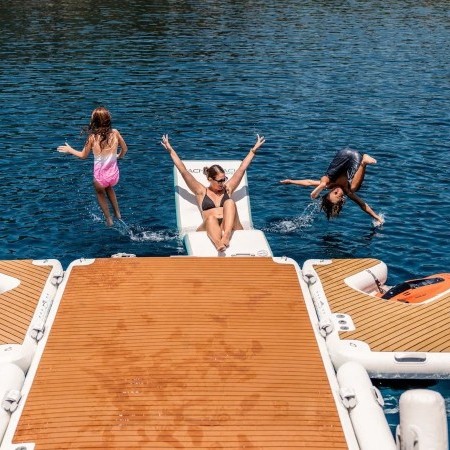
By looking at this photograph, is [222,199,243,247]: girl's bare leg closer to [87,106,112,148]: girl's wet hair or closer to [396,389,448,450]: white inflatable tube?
[87,106,112,148]: girl's wet hair

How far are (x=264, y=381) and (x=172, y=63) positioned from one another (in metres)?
24.8

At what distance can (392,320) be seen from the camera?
10414mm

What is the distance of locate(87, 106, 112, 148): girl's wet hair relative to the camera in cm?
1375

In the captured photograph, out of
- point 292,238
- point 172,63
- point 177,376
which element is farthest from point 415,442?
point 172,63

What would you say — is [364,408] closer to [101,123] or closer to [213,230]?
[213,230]

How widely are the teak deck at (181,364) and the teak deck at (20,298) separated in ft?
1.49

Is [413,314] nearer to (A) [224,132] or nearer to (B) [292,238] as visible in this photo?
(B) [292,238]

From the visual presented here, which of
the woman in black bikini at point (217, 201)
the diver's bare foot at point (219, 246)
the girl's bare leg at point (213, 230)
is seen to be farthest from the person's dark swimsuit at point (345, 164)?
the diver's bare foot at point (219, 246)

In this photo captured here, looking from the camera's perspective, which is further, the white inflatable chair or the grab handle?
the white inflatable chair

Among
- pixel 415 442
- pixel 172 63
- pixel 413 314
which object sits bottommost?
pixel 172 63

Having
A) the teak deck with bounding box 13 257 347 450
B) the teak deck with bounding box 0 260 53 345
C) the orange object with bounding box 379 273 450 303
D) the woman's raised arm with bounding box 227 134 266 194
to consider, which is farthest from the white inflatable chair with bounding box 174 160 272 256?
the teak deck with bounding box 0 260 53 345

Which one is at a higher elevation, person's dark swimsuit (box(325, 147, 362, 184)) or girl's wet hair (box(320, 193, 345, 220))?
person's dark swimsuit (box(325, 147, 362, 184))

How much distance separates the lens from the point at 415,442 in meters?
7.40

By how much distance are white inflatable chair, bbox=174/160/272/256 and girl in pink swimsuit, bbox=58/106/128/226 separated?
1467mm
